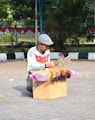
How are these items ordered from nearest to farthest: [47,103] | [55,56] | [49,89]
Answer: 1. [47,103]
2. [49,89]
3. [55,56]

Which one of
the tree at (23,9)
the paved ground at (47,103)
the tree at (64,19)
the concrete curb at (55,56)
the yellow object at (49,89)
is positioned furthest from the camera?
the tree at (23,9)

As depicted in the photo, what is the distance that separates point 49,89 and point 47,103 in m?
0.40

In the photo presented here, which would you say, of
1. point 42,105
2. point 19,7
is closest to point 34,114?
point 42,105

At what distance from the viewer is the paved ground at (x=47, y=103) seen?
21.1 feet

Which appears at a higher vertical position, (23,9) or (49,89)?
(23,9)

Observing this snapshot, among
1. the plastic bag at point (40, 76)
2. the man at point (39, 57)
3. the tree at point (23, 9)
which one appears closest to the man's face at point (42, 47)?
the man at point (39, 57)

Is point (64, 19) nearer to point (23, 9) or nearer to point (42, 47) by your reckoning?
point (23, 9)

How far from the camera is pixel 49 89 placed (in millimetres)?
7766

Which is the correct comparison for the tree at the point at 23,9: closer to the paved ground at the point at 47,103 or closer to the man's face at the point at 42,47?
the paved ground at the point at 47,103

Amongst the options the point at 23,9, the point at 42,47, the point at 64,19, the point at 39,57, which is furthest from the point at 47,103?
the point at 23,9

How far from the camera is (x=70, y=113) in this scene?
659cm

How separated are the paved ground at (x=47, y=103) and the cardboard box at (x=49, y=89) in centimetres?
13

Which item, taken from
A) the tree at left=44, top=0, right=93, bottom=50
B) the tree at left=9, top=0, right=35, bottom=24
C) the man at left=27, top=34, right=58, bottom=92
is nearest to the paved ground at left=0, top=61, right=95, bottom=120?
the man at left=27, top=34, right=58, bottom=92

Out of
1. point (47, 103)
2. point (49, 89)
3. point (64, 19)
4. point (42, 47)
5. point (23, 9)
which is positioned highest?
point (42, 47)
